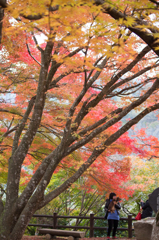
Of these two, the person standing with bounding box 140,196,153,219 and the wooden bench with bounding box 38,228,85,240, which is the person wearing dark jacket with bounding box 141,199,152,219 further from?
the wooden bench with bounding box 38,228,85,240

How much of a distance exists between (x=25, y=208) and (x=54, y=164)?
1.10 meters

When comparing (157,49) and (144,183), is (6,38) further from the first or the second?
(144,183)

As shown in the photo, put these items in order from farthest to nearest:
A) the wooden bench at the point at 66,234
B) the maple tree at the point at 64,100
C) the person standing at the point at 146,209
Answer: the wooden bench at the point at 66,234, the person standing at the point at 146,209, the maple tree at the point at 64,100

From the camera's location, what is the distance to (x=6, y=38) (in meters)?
4.79

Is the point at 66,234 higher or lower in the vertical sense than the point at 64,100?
lower

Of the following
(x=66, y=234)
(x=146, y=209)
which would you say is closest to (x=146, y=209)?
(x=146, y=209)

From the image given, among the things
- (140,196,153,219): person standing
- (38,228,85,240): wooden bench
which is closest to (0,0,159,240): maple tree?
(140,196,153,219): person standing

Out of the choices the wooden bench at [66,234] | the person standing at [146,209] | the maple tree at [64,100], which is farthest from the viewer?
the wooden bench at [66,234]

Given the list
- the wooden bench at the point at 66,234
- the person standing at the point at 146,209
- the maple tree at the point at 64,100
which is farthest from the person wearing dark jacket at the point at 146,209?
the wooden bench at the point at 66,234

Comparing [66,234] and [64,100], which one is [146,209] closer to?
[66,234]

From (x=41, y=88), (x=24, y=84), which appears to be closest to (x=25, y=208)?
(x=41, y=88)

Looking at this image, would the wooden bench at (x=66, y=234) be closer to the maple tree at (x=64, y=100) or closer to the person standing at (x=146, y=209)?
the maple tree at (x=64, y=100)

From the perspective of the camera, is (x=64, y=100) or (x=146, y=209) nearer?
(x=146, y=209)

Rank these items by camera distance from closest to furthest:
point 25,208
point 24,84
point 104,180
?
point 25,208 → point 24,84 → point 104,180
